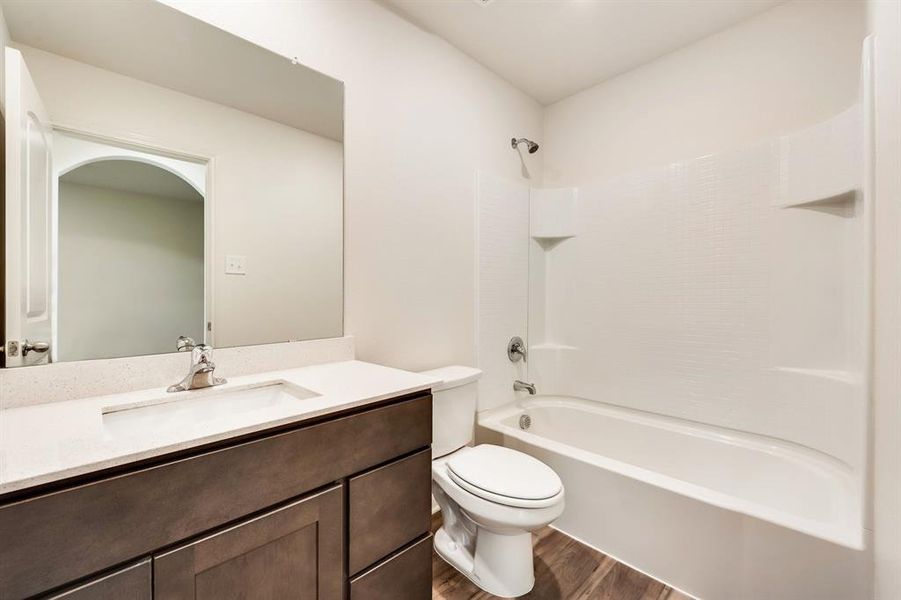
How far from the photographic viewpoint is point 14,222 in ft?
3.10

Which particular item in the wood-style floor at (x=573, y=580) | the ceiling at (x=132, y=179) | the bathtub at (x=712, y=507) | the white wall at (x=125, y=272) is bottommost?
the wood-style floor at (x=573, y=580)

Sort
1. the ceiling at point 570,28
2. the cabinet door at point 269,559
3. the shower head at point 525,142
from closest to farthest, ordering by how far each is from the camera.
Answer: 1. the cabinet door at point 269,559
2. the ceiling at point 570,28
3. the shower head at point 525,142

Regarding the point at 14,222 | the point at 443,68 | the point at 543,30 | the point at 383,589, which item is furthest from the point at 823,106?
the point at 14,222

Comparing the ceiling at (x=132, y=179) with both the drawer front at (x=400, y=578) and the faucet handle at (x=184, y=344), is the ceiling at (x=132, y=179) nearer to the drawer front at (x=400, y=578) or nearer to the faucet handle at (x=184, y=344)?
the faucet handle at (x=184, y=344)

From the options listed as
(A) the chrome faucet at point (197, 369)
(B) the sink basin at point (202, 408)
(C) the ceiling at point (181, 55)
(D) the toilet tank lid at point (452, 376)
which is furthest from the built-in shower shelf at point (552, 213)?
(A) the chrome faucet at point (197, 369)

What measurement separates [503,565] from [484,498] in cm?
33

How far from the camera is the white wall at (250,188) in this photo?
1.05 meters

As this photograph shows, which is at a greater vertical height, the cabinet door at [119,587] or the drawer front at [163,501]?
the drawer front at [163,501]

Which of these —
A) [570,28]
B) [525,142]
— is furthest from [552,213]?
[570,28]

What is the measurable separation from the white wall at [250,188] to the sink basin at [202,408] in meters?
0.22

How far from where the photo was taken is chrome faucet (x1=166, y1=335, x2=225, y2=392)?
1092mm

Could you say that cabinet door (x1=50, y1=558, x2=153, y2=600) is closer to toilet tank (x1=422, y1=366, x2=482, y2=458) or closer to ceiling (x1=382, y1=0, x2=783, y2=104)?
toilet tank (x1=422, y1=366, x2=482, y2=458)

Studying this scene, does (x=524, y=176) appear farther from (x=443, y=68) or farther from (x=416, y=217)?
(x=416, y=217)

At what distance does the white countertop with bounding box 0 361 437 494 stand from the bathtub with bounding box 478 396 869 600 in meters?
1.09
